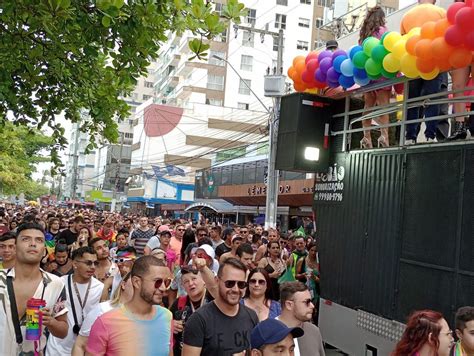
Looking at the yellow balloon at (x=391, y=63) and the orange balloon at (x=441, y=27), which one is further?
the yellow balloon at (x=391, y=63)

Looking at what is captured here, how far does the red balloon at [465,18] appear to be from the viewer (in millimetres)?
5555

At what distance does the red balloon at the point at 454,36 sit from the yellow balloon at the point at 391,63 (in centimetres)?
87

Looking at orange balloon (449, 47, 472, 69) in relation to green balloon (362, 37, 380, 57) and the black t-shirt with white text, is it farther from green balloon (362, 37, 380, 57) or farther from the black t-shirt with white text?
the black t-shirt with white text

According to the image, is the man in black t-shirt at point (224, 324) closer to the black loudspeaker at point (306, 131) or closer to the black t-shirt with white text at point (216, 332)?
the black t-shirt with white text at point (216, 332)

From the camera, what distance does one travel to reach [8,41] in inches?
294

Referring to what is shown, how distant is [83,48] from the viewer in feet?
24.4

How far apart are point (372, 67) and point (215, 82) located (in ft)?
181

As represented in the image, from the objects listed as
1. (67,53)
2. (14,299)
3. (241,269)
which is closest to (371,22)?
(67,53)

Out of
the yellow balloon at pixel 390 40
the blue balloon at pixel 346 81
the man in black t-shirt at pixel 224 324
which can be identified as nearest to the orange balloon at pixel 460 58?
the yellow balloon at pixel 390 40

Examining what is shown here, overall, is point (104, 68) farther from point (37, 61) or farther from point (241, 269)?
point (241, 269)

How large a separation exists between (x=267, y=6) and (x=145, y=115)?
17.5 meters

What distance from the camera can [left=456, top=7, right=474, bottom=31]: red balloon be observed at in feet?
18.2

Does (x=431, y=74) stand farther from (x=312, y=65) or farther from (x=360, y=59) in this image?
(x=312, y=65)

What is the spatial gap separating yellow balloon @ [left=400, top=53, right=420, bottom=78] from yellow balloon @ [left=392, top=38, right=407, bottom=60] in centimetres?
7
